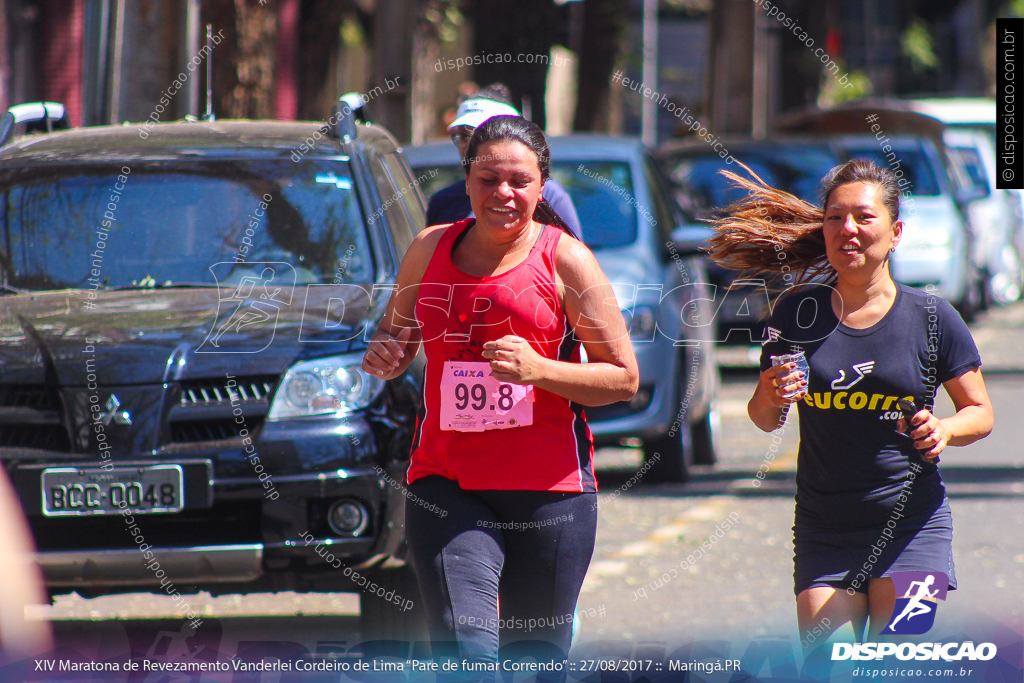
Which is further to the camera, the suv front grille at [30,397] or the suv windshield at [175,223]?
the suv windshield at [175,223]

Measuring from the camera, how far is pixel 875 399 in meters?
3.91

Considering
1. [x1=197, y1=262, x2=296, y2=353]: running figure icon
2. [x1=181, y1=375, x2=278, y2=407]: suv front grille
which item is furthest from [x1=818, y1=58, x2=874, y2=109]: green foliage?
[x1=181, y1=375, x2=278, y2=407]: suv front grille

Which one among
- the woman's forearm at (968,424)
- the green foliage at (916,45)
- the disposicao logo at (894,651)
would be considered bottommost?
the disposicao logo at (894,651)

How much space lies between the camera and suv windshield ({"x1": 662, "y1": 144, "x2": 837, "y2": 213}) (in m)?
13.2

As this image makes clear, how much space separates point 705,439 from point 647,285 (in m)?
1.55

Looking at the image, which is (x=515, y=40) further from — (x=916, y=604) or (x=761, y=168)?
(x=916, y=604)

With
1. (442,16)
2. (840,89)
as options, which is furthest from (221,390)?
(840,89)

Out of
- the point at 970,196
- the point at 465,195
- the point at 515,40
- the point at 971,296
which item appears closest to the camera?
the point at 465,195

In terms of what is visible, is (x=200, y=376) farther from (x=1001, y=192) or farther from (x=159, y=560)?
(x=1001, y=192)

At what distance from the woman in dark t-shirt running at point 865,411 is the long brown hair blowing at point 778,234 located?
108 mm

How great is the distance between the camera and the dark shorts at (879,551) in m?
3.85

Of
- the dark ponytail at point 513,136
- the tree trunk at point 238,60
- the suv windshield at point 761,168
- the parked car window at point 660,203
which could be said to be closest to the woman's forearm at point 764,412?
the dark ponytail at point 513,136

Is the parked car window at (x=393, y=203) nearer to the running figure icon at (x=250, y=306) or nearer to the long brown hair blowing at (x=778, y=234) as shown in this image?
the running figure icon at (x=250, y=306)

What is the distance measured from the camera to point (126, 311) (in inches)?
198
